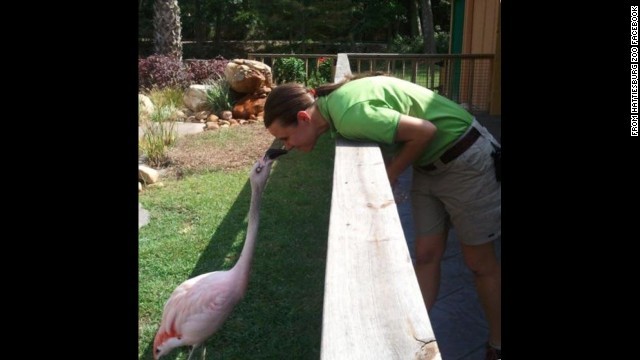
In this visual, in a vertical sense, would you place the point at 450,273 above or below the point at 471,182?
below

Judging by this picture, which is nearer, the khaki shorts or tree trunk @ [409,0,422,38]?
the khaki shorts

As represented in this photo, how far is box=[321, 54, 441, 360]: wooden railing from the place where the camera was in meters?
1.20

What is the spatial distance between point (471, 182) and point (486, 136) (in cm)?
26

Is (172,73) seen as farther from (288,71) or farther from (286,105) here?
(286,105)

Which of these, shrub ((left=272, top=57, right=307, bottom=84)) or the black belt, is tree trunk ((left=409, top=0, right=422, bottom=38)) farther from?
the black belt

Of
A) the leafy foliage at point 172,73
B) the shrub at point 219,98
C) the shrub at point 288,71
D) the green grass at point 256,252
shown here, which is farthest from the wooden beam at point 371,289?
the shrub at point 288,71

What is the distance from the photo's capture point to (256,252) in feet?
17.6

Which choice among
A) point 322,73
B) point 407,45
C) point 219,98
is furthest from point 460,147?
point 407,45

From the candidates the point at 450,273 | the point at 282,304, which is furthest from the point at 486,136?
the point at 282,304

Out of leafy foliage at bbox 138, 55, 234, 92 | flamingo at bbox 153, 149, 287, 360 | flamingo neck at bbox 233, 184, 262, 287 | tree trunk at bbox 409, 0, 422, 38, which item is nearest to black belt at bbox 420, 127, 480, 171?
flamingo at bbox 153, 149, 287, 360

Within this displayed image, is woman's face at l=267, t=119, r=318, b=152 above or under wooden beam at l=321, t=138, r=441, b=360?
above

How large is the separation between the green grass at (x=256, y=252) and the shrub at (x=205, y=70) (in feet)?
20.2
